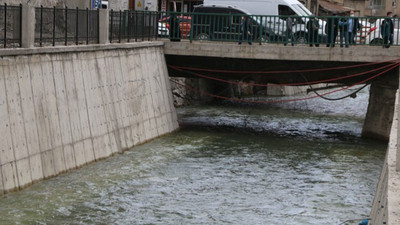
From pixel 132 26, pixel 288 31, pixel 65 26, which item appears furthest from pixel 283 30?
pixel 65 26

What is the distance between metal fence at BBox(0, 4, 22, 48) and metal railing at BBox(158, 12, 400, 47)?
11041 millimetres

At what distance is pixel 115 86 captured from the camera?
25.4 metres

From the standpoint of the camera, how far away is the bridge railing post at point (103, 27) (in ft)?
83.5

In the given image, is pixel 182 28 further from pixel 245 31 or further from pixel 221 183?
pixel 221 183

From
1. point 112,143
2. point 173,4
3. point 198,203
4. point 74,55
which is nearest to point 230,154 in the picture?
point 112,143

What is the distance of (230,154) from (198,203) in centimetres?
760

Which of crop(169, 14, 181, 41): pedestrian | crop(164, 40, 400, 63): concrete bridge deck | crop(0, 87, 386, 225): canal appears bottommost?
crop(0, 87, 386, 225): canal

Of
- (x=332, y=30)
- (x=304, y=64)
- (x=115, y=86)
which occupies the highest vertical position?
(x=332, y=30)

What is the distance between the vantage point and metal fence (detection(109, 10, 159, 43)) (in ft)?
88.8

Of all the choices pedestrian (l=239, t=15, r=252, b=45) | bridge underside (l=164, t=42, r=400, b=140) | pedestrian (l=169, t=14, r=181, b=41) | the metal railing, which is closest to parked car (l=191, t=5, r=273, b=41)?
the metal railing

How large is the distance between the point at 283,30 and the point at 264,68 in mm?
1663

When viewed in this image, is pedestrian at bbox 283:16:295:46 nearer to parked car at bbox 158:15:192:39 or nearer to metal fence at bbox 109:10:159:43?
parked car at bbox 158:15:192:39

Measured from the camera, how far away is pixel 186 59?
1249 inches

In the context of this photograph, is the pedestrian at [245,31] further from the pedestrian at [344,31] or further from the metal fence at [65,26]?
the metal fence at [65,26]
